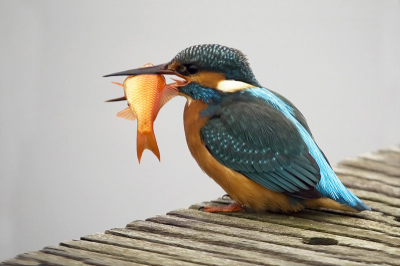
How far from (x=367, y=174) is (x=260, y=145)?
1.18m

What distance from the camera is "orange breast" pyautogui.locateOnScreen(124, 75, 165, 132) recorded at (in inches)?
161

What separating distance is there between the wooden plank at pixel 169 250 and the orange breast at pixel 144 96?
0.84 metres

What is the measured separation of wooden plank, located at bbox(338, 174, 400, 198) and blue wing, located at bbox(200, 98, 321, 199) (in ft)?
2.51

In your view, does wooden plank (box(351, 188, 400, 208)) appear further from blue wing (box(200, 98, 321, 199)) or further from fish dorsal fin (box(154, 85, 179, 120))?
fish dorsal fin (box(154, 85, 179, 120))

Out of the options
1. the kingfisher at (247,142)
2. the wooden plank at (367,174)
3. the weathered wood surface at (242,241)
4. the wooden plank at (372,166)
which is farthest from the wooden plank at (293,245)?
the wooden plank at (372,166)

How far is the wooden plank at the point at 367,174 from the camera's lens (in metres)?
4.72

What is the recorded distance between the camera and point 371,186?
15.0 feet

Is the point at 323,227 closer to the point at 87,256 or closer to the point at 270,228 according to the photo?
the point at 270,228

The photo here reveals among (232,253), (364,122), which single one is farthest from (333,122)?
(232,253)

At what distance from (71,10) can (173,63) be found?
6233mm

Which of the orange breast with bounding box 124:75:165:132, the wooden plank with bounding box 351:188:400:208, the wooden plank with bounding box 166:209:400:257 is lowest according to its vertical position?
the wooden plank with bounding box 166:209:400:257

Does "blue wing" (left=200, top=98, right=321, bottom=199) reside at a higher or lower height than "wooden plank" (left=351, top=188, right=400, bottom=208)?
higher

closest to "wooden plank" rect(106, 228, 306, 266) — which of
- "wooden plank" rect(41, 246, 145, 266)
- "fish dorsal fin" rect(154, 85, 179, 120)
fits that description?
"wooden plank" rect(41, 246, 145, 266)

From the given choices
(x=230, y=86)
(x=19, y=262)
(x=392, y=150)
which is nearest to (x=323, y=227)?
(x=230, y=86)
